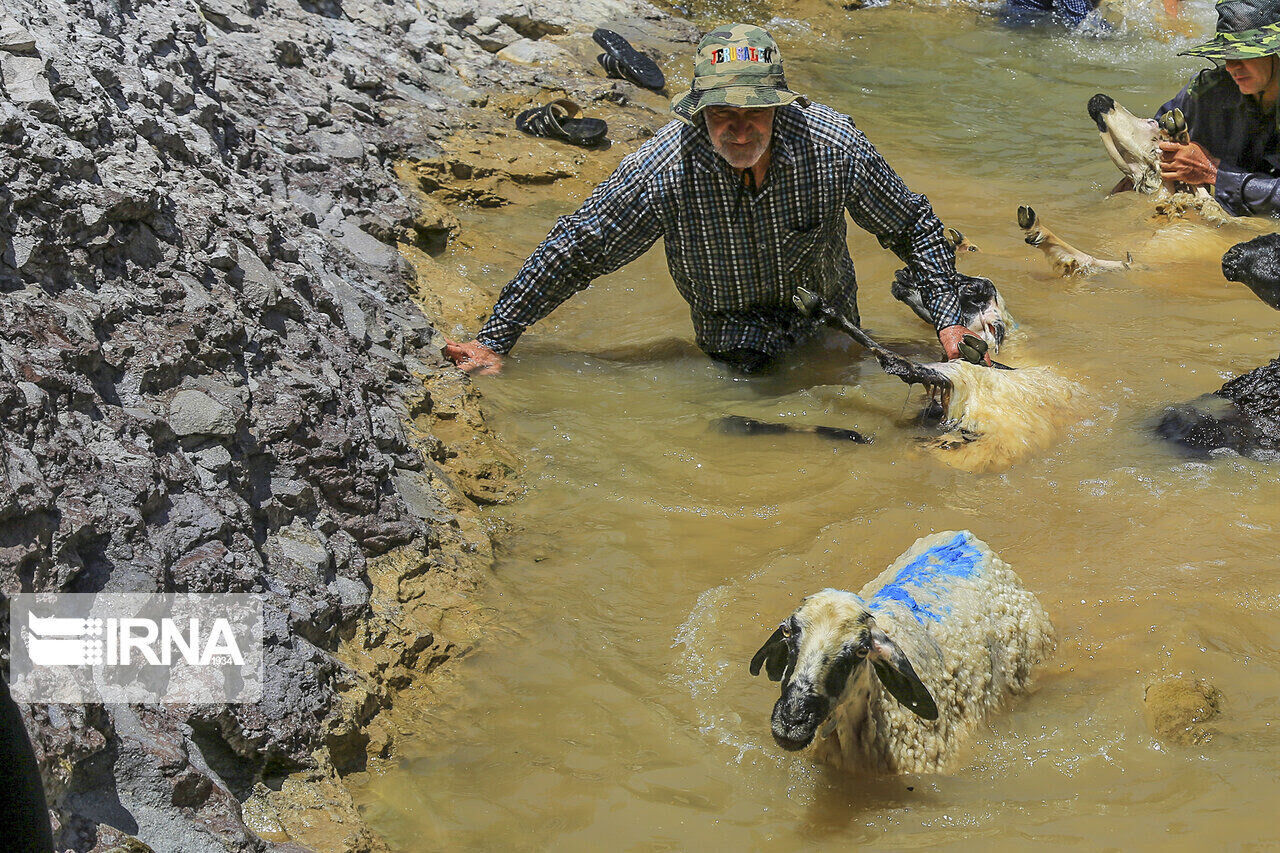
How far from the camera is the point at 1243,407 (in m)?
4.60

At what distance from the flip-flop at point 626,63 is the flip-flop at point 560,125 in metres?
1.45

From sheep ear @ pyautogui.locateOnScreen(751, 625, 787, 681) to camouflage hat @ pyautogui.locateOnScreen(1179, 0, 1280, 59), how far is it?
16.7 feet

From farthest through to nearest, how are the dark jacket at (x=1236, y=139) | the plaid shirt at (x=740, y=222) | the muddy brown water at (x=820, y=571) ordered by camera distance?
the dark jacket at (x=1236, y=139)
the plaid shirt at (x=740, y=222)
the muddy brown water at (x=820, y=571)

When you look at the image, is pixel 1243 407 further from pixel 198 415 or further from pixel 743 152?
pixel 198 415

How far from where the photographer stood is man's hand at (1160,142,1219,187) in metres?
7.14

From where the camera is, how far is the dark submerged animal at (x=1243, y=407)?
177 inches

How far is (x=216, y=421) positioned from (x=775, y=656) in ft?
5.85

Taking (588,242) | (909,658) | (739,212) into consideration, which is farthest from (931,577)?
(588,242)

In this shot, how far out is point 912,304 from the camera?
5.58 meters

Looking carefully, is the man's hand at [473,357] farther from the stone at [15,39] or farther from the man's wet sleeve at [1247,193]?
the man's wet sleeve at [1247,193]

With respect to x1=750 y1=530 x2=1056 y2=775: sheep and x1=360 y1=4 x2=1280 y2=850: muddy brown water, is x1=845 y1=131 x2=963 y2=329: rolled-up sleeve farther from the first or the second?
x1=750 y1=530 x2=1056 y2=775: sheep

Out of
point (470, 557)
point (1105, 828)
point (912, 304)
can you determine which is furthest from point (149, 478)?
point (912, 304)

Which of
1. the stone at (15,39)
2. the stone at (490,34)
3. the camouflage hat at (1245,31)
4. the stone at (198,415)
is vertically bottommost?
the stone at (198,415)

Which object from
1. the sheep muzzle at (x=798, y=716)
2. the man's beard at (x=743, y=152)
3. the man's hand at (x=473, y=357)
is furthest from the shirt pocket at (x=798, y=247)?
the sheep muzzle at (x=798, y=716)
